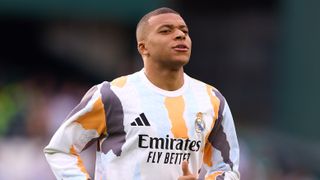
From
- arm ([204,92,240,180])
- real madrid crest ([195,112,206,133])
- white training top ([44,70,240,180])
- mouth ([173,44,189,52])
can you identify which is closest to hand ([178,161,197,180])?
white training top ([44,70,240,180])

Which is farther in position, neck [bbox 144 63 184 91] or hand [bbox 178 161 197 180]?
neck [bbox 144 63 184 91]

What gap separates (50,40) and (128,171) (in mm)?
18177

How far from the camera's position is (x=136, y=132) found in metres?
7.39

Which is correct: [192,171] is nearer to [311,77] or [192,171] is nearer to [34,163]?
[34,163]

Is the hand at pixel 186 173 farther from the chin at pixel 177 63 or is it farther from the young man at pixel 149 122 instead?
the chin at pixel 177 63

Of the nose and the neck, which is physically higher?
the nose

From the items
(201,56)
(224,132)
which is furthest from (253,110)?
(224,132)

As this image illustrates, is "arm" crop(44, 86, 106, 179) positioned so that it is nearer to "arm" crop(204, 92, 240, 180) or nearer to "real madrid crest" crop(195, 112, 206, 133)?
"real madrid crest" crop(195, 112, 206, 133)

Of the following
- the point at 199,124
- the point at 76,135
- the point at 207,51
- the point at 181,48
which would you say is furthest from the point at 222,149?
the point at 207,51

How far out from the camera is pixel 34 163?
15.1 meters

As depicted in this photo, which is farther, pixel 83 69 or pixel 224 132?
pixel 83 69

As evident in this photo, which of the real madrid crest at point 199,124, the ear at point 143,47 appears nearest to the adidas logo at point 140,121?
the real madrid crest at point 199,124

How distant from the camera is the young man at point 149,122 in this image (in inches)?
290

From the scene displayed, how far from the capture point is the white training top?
24.2 feet
